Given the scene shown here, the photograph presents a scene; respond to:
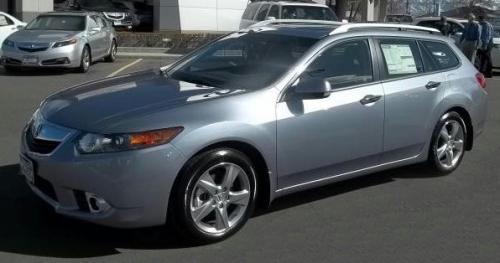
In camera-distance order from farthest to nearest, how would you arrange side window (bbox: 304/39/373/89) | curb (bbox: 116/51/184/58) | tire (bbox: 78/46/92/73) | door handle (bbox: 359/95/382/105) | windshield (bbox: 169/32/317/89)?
curb (bbox: 116/51/184/58), tire (bbox: 78/46/92/73), door handle (bbox: 359/95/382/105), side window (bbox: 304/39/373/89), windshield (bbox: 169/32/317/89)

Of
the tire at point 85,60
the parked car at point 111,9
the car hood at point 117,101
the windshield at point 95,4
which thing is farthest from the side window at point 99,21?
the windshield at point 95,4

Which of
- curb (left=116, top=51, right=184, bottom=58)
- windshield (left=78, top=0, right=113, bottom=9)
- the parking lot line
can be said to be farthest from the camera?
windshield (left=78, top=0, right=113, bottom=9)

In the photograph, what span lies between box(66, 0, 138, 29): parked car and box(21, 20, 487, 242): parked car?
2518cm

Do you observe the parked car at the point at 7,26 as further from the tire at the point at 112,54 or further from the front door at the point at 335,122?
the front door at the point at 335,122

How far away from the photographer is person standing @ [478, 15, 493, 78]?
17547 millimetres

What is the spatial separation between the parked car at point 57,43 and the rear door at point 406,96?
10.5 metres

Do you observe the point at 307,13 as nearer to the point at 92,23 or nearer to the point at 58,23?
the point at 92,23

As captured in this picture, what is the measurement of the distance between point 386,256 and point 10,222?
9.07ft

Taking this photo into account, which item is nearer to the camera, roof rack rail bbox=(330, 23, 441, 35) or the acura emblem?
the acura emblem

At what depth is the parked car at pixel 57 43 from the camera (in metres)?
15.2

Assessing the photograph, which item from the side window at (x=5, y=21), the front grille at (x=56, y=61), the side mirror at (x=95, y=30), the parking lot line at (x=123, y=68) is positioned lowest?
the parking lot line at (x=123, y=68)

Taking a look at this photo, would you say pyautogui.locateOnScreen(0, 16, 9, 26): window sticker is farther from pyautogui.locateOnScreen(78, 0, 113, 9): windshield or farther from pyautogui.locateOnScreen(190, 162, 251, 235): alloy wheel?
pyautogui.locateOnScreen(190, 162, 251, 235): alloy wheel

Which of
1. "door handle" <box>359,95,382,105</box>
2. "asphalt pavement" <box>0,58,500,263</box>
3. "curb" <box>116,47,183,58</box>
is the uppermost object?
"door handle" <box>359,95,382,105</box>

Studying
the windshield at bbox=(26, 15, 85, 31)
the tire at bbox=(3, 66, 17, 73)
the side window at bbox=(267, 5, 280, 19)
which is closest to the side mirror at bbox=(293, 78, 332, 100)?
the tire at bbox=(3, 66, 17, 73)
